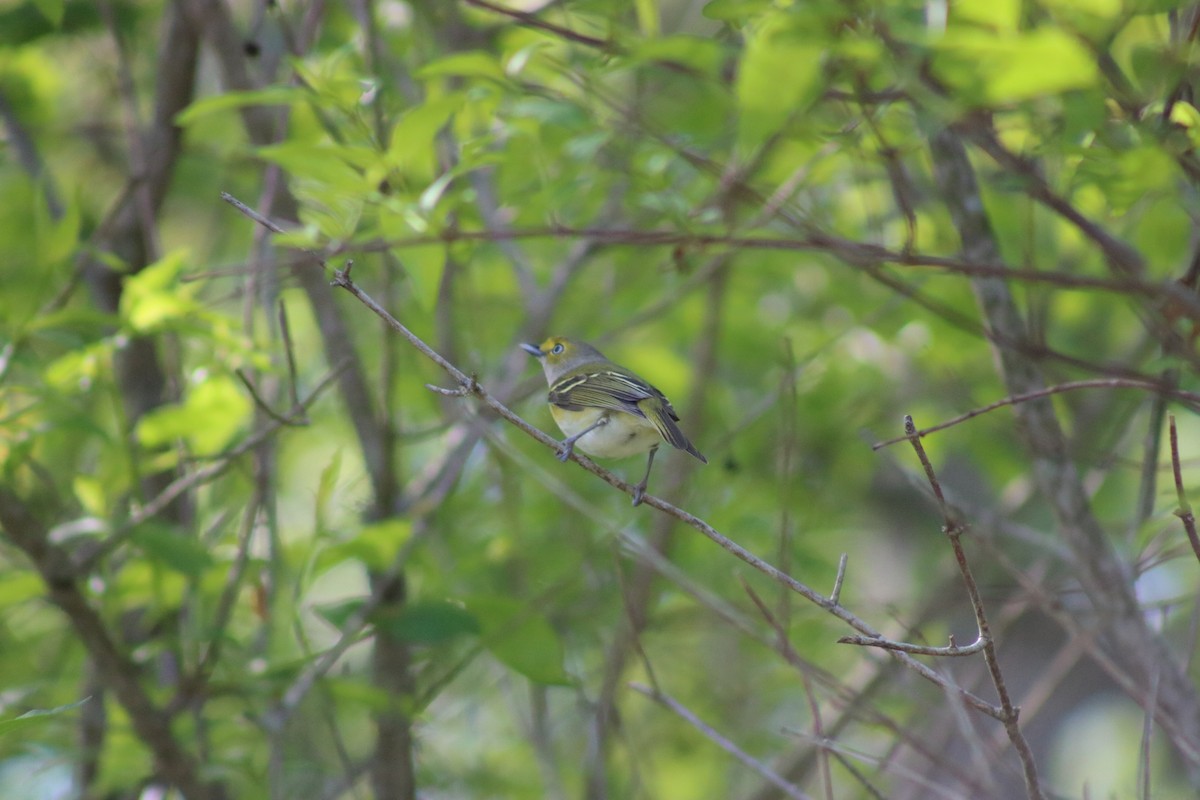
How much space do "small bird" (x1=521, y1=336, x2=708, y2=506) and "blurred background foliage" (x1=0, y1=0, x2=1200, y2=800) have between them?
0.95 ft

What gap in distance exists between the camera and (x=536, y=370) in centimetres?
594

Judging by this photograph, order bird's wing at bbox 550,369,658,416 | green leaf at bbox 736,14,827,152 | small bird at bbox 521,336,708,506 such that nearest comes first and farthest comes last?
green leaf at bbox 736,14,827,152 < small bird at bbox 521,336,708,506 < bird's wing at bbox 550,369,658,416

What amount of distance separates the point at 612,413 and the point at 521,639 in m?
1.00

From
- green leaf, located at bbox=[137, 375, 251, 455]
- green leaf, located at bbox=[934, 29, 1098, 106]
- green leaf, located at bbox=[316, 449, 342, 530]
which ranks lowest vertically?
green leaf, located at bbox=[316, 449, 342, 530]

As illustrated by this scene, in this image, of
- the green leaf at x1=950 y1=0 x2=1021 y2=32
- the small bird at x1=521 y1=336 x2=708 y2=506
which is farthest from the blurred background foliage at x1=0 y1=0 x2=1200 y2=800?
the small bird at x1=521 y1=336 x2=708 y2=506

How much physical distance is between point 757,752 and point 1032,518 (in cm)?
254

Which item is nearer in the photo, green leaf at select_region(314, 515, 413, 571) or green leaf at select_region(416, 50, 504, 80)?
green leaf at select_region(416, 50, 504, 80)

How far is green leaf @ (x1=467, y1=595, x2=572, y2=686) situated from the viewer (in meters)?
3.17

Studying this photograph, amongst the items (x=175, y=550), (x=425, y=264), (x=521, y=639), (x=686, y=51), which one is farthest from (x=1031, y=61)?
(x=175, y=550)

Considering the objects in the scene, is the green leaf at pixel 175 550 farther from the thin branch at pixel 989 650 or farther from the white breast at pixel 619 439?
the thin branch at pixel 989 650

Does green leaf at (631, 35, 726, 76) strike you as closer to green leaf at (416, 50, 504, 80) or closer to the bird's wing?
green leaf at (416, 50, 504, 80)

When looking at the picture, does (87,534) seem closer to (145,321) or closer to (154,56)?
(145,321)

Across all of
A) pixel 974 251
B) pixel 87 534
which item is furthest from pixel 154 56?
pixel 974 251

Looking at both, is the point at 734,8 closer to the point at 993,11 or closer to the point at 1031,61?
the point at 993,11
